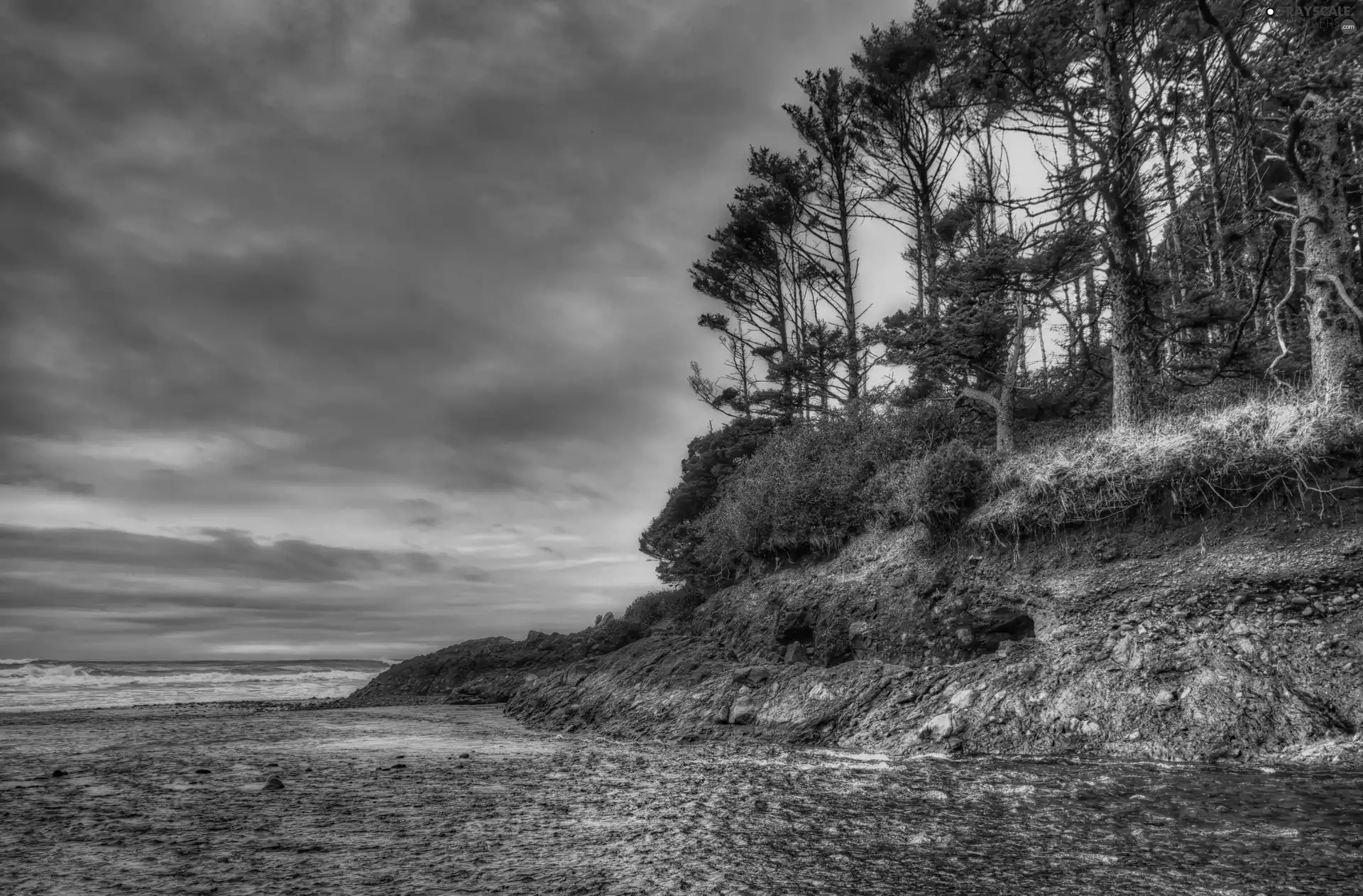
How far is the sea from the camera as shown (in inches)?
773

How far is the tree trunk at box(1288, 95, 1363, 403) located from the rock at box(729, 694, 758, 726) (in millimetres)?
8560

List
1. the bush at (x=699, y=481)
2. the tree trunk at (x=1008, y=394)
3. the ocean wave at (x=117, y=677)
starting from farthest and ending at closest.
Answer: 1. the ocean wave at (x=117, y=677)
2. the bush at (x=699, y=481)
3. the tree trunk at (x=1008, y=394)

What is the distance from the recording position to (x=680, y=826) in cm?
411

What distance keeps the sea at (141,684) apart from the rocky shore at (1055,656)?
1574 centimetres

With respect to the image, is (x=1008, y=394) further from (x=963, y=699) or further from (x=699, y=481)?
(x=699, y=481)

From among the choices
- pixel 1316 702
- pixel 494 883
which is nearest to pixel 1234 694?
pixel 1316 702

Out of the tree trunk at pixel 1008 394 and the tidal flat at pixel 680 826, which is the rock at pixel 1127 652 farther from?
the tree trunk at pixel 1008 394

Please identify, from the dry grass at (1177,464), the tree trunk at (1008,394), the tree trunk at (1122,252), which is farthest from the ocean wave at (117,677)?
the tree trunk at (1122,252)

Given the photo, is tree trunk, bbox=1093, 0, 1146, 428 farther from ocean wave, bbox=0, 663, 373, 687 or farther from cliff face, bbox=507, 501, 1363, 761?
ocean wave, bbox=0, 663, 373, 687

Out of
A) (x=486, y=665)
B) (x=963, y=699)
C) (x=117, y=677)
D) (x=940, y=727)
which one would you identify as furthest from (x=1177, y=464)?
(x=117, y=677)

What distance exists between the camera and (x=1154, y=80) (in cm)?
891

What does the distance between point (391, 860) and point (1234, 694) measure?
7177mm

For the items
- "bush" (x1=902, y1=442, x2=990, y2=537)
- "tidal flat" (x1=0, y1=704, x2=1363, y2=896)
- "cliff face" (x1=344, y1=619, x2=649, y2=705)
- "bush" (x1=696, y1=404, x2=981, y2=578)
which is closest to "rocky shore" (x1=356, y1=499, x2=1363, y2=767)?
"bush" (x1=902, y1=442, x2=990, y2=537)

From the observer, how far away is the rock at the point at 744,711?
9.04m
